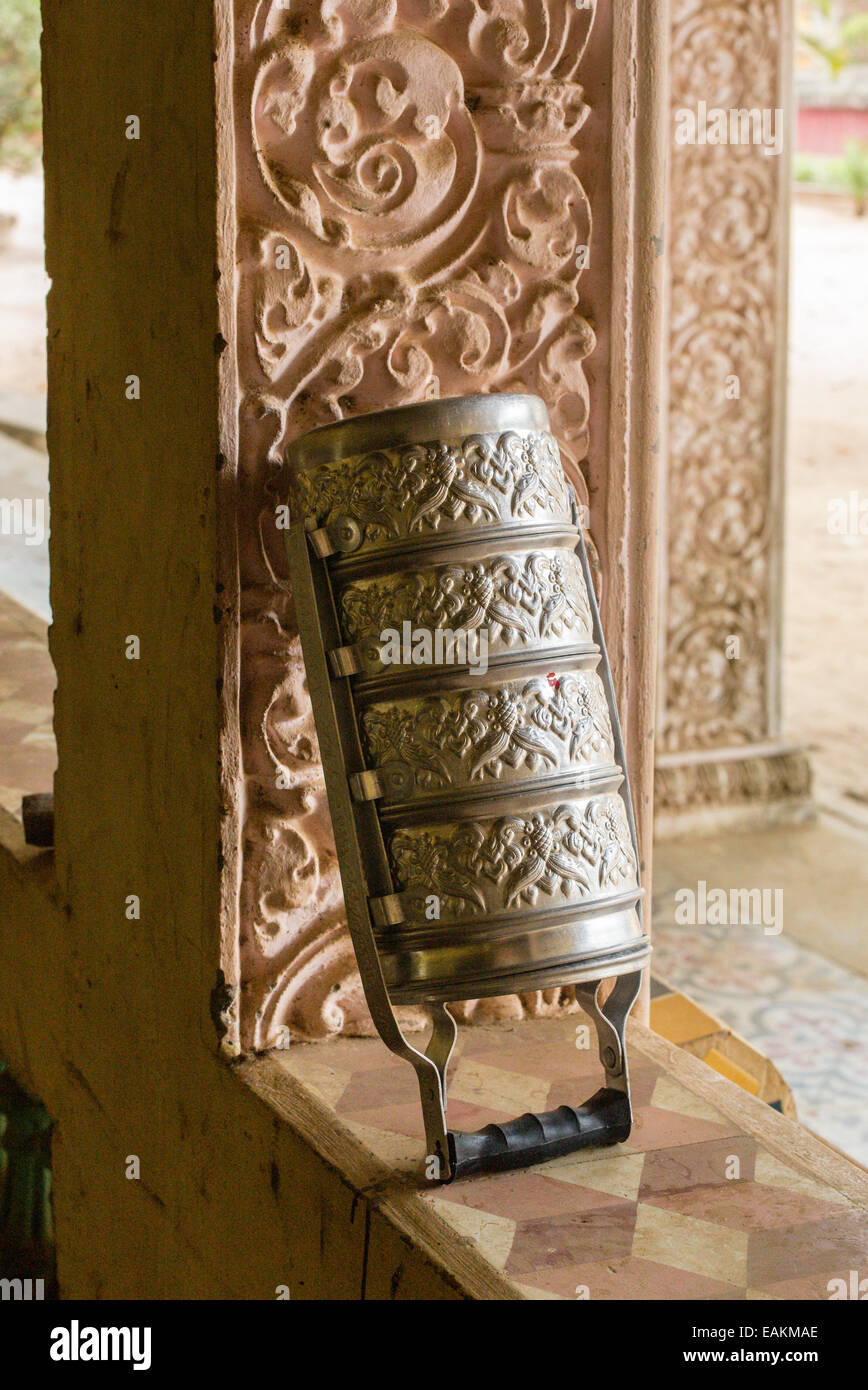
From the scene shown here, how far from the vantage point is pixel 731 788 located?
4586mm

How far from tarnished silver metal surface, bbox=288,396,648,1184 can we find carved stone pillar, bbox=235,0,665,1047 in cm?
16

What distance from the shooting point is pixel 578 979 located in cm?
125

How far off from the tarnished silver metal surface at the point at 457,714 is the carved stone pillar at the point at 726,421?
119 inches

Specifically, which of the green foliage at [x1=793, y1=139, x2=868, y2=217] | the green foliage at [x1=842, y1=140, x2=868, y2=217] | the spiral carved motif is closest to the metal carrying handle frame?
the spiral carved motif

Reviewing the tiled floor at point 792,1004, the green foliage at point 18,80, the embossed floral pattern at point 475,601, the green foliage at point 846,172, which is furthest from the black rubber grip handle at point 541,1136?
the green foliage at point 846,172

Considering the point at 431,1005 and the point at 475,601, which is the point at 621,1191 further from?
the point at 475,601

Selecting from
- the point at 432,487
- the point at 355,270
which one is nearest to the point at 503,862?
the point at 432,487

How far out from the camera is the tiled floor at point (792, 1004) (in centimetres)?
307

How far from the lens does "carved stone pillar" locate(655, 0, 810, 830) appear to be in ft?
13.4

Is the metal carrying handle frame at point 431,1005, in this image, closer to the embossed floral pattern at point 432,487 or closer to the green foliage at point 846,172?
the embossed floral pattern at point 432,487

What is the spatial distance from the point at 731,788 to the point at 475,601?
11.3 feet

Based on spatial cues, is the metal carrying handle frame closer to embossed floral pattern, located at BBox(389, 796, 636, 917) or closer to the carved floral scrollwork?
embossed floral pattern, located at BBox(389, 796, 636, 917)
